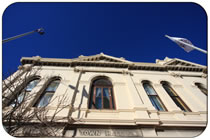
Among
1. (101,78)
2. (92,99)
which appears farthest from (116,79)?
(92,99)

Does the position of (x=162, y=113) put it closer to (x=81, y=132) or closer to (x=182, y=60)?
(x=81, y=132)

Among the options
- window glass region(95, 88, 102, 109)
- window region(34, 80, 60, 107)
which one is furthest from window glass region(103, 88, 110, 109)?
window region(34, 80, 60, 107)

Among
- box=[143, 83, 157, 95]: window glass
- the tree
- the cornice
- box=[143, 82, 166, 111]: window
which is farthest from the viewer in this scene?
the cornice

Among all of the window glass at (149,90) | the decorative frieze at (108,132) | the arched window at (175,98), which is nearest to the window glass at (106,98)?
the decorative frieze at (108,132)

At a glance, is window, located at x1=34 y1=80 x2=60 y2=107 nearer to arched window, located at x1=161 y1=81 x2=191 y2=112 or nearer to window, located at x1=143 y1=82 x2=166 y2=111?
window, located at x1=143 y1=82 x2=166 y2=111

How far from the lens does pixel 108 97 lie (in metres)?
7.20

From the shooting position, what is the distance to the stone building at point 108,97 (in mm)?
4750

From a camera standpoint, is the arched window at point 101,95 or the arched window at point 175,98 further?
the arched window at point 175,98

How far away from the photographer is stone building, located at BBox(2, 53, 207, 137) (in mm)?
4750

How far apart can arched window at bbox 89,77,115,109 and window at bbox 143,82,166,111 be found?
3035mm

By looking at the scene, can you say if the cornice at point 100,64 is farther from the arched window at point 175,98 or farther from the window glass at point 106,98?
the window glass at point 106,98

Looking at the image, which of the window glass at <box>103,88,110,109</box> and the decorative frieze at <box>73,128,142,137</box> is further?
the window glass at <box>103,88,110,109</box>

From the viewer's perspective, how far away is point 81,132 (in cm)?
475

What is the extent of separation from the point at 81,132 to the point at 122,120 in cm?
213
